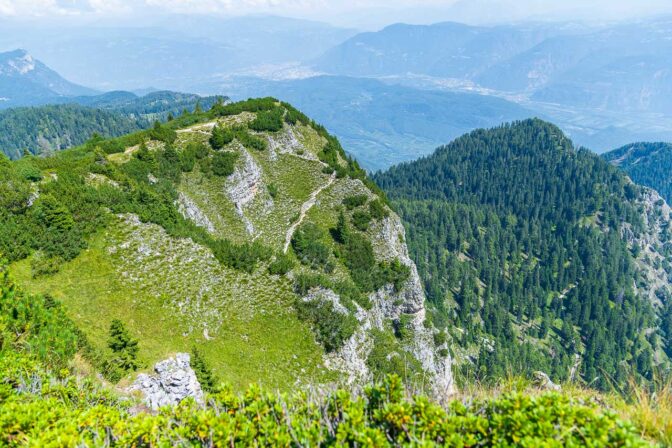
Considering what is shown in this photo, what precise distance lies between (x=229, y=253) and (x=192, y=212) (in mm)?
15286

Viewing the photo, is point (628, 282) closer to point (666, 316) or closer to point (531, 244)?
point (666, 316)

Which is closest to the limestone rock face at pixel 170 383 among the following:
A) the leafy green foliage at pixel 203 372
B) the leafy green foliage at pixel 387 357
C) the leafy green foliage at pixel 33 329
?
the leafy green foliage at pixel 203 372

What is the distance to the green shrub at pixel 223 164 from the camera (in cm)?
6461

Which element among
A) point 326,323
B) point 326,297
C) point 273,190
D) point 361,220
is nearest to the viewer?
point 326,323

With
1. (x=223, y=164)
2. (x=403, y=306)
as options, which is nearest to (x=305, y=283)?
(x=403, y=306)

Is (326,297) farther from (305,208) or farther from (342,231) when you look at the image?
(305,208)

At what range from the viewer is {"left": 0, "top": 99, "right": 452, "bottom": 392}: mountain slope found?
35.9 metres

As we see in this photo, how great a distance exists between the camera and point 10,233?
35.2 metres

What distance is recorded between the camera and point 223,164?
65000 mm

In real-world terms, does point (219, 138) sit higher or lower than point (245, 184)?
higher

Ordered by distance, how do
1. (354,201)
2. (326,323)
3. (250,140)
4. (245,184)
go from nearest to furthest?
1. (326,323)
2. (245,184)
3. (354,201)
4. (250,140)

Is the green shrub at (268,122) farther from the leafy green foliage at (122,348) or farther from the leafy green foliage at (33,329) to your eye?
the leafy green foliage at (33,329)

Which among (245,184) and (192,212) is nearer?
(192,212)

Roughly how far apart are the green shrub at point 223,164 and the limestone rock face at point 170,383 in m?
38.7
